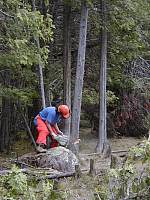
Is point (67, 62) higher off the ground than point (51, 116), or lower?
higher

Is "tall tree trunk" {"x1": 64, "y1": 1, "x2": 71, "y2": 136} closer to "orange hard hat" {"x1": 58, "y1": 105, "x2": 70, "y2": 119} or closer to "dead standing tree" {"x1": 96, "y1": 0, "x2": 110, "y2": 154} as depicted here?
"dead standing tree" {"x1": 96, "y1": 0, "x2": 110, "y2": 154}

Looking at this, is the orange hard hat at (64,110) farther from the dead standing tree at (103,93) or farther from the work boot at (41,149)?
the dead standing tree at (103,93)

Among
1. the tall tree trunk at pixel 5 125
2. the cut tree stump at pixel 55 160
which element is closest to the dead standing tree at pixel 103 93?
the tall tree trunk at pixel 5 125

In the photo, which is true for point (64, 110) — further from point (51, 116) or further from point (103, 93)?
point (103, 93)

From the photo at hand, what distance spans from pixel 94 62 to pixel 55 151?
740 centimetres

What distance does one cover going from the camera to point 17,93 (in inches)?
597

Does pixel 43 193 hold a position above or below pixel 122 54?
below

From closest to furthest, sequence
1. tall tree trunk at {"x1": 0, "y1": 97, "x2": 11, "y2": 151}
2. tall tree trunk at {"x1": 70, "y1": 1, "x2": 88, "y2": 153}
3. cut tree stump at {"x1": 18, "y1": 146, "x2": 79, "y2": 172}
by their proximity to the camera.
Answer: cut tree stump at {"x1": 18, "y1": 146, "x2": 79, "y2": 172}
tall tree trunk at {"x1": 70, "y1": 1, "x2": 88, "y2": 153}
tall tree trunk at {"x1": 0, "y1": 97, "x2": 11, "y2": 151}

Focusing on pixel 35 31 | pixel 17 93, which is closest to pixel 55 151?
pixel 35 31

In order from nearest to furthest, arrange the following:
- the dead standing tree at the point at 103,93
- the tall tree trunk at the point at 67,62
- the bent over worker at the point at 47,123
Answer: the bent over worker at the point at 47,123 < the tall tree trunk at the point at 67,62 < the dead standing tree at the point at 103,93

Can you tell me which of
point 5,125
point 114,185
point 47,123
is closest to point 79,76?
point 47,123

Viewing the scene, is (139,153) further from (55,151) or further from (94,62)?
(94,62)

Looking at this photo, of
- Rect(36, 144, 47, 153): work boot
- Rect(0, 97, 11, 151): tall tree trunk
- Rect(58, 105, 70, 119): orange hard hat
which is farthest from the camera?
Rect(0, 97, 11, 151): tall tree trunk

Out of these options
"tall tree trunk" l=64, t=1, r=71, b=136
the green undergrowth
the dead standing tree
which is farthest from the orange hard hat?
the green undergrowth
